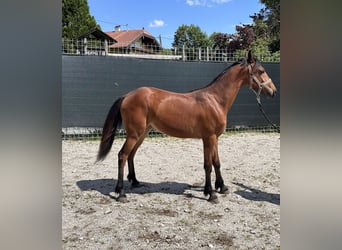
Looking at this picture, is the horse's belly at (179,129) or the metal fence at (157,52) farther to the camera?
the metal fence at (157,52)

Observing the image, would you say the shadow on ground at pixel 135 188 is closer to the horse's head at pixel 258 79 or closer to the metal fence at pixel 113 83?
the horse's head at pixel 258 79

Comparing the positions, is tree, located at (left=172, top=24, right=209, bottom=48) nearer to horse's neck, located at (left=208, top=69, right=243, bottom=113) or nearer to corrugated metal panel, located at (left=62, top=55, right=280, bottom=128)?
corrugated metal panel, located at (left=62, top=55, right=280, bottom=128)

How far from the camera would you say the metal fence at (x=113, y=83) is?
148 inches

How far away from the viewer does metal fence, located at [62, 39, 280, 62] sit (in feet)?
13.1

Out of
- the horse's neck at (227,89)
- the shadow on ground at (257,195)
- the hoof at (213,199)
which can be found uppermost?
the horse's neck at (227,89)

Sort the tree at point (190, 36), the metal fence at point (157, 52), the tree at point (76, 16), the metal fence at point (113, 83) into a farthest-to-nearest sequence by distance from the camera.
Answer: the tree at point (190, 36), the tree at point (76, 16), the metal fence at point (157, 52), the metal fence at point (113, 83)

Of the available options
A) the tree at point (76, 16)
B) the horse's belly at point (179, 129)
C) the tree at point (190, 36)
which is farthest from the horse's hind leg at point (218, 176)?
the tree at point (190, 36)

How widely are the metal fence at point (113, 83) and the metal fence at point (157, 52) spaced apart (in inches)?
8.9

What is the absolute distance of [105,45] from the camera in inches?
163

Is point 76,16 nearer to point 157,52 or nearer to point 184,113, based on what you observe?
point 157,52
